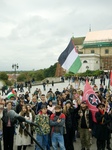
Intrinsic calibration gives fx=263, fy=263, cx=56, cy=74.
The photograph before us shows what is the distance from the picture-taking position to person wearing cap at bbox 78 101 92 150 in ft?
24.0

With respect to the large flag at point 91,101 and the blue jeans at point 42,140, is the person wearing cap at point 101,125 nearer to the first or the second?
the large flag at point 91,101

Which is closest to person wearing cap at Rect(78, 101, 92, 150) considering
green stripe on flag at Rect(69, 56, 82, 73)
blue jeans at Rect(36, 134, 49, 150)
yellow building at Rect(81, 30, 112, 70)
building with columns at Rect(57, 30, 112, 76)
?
blue jeans at Rect(36, 134, 49, 150)

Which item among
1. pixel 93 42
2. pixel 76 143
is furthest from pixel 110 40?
pixel 76 143

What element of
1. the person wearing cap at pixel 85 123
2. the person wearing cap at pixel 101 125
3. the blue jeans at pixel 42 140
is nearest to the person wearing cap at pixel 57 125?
the blue jeans at pixel 42 140

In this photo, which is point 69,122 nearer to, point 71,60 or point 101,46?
point 71,60

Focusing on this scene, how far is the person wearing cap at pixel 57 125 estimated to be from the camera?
6750mm

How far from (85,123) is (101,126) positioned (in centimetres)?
45

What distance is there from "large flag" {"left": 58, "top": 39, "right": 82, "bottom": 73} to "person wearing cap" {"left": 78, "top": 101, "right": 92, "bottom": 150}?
11.3ft

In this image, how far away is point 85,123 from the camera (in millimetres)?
7328

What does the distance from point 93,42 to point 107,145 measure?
90.5 meters

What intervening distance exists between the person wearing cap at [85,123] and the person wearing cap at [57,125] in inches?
29.8

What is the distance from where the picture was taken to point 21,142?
7.07 metres

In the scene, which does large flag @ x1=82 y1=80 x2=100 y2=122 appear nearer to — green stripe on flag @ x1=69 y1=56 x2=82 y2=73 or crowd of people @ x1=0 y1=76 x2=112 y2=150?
crowd of people @ x1=0 y1=76 x2=112 y2=150

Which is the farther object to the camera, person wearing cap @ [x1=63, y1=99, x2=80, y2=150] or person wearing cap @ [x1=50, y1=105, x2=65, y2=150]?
person wearing cap @ [x1=63, y1=99, x2=80, y2=150]
